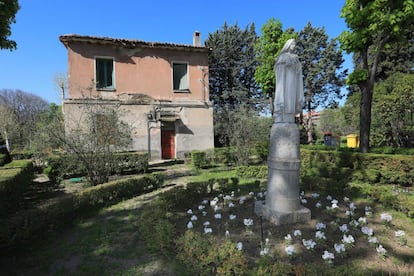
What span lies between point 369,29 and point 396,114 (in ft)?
21.5

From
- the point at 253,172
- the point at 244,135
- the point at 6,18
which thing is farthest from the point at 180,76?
the point at 6,18

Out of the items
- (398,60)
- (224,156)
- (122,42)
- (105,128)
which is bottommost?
(224,156)

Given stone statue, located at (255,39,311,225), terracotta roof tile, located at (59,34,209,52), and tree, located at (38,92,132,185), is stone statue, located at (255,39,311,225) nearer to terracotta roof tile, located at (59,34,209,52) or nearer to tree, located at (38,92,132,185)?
tree, located at (38,92,132,185)

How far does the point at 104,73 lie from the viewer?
1358cm

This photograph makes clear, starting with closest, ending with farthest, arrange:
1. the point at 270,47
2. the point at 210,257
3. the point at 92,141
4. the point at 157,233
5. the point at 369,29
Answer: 1. the point at 210,257
2. the point at 157,233
3. the point at 92,141
4. the point at 369,29
5. the point at 270,47

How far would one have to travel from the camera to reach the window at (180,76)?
1516cm

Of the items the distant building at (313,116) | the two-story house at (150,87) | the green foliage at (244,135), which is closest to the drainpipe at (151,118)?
the two-story house at (150,87)

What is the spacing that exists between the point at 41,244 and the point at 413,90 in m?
16.2

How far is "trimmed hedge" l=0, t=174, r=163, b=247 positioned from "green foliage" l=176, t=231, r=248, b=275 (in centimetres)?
292

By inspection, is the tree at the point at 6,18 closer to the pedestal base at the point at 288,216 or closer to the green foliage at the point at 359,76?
the pedestal base at the point at 288,216

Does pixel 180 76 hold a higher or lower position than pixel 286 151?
higher

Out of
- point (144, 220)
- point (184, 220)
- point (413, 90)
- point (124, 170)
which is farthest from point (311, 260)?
point (413, 90)

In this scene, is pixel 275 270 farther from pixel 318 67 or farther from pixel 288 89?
pixel 318 67

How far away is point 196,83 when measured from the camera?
1536cm
